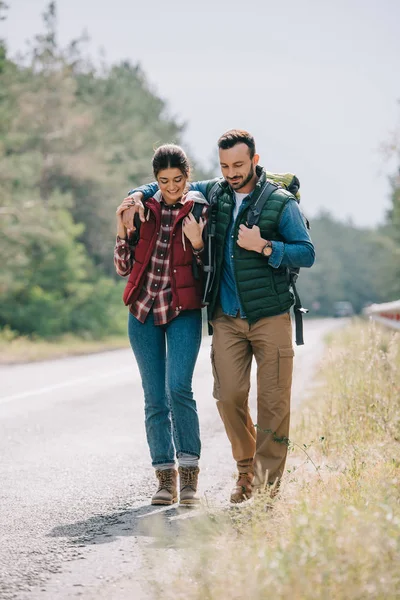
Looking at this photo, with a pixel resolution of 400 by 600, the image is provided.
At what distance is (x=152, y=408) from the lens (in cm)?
586

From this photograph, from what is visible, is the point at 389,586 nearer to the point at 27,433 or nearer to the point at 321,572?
the point at 321,572

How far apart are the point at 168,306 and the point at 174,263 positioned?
0.85ft

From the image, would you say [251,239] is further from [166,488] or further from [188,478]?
[166,488]

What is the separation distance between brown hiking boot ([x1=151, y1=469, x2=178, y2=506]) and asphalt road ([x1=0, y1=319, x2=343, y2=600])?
0.30 ft

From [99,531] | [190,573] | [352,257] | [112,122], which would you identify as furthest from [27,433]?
[352,257]

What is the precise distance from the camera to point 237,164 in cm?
550

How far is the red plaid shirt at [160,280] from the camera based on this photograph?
18.6ft

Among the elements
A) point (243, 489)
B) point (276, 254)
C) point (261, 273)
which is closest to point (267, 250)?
point (276, 254)

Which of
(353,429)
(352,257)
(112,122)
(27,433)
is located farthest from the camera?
(352,257)

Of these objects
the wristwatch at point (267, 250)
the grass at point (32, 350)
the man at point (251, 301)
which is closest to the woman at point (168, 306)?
the man at point (251, 301)

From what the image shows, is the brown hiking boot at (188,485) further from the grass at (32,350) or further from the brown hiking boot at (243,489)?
the grass at (32,350)

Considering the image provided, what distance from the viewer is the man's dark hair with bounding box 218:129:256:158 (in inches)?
216

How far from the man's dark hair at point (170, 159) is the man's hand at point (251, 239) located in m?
0.53

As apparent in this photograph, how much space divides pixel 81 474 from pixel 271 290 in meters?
2.17
